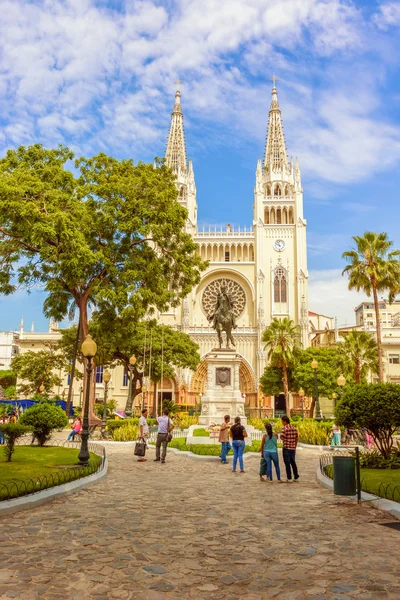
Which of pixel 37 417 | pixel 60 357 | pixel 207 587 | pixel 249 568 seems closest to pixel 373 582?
pixel 249 568

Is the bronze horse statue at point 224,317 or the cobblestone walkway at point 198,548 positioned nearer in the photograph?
the cobblestone walkway at point 198,548

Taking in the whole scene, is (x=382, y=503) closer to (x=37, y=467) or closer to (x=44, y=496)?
(x=44, y=496)

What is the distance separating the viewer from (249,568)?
17.0 ft

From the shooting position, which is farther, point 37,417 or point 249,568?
point 37,417

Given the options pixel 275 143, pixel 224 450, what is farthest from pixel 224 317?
pixel 275 143

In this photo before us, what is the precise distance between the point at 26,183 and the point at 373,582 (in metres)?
21.0

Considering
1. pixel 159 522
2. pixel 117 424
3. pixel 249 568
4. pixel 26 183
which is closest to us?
pixel 249 568

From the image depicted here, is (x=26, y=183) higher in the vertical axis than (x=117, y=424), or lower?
higher

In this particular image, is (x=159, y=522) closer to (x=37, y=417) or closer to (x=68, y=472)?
(x=68, y=472)

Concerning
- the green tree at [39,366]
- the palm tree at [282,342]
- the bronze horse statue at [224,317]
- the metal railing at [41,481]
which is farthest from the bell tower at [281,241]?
the metal railing at [41,481]

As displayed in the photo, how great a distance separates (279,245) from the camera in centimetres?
5922

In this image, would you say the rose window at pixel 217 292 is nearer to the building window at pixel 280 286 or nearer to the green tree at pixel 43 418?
the building window at pixel 280 286

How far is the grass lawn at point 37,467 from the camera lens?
30.7ft

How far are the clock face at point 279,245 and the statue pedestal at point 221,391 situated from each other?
36342mm
